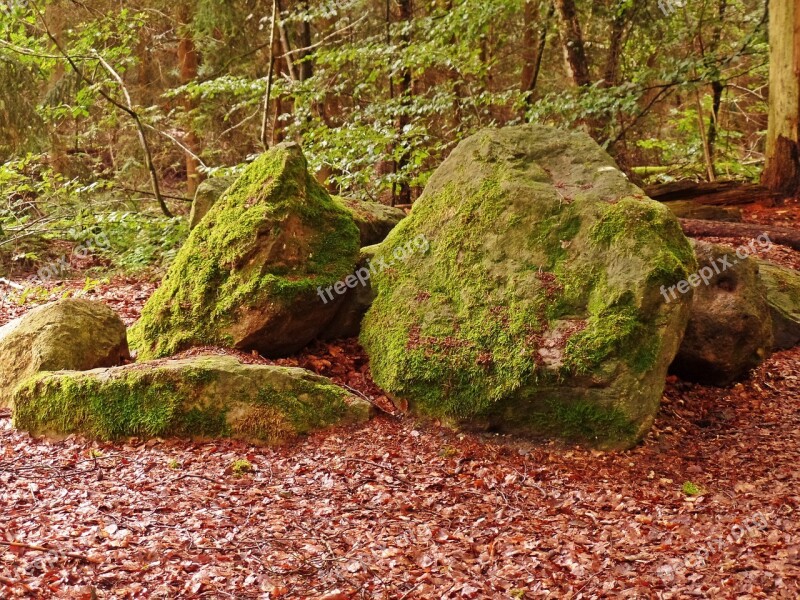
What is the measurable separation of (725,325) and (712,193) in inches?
236

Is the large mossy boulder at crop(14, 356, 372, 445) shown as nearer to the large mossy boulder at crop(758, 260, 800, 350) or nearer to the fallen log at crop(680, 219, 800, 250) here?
the large mossy boulder at crop(758, 260, 800, 350)

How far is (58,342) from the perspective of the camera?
643 cm

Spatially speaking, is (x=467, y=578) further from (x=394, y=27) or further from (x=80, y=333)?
(x=394, y=27)

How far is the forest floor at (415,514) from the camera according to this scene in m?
3.67

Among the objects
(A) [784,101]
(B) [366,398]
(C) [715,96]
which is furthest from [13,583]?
(C) [715,96]

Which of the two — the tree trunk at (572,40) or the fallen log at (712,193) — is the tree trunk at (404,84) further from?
the fallen log at (712,193)

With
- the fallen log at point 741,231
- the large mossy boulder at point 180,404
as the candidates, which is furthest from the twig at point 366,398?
the fallen log at point 741,231

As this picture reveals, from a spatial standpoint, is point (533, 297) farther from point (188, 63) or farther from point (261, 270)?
point (188, 63)

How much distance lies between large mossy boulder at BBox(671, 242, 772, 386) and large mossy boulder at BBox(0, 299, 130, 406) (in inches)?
227

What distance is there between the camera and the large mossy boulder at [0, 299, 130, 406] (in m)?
6.38

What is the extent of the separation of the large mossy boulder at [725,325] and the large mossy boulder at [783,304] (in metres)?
0.63

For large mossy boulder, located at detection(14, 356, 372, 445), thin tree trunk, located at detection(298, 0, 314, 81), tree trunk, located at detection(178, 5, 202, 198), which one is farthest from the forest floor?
tree trunk, located at detection(178, 5, 202, 198)

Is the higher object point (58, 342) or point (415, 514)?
point (58, 342)

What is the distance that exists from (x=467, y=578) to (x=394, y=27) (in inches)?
419
